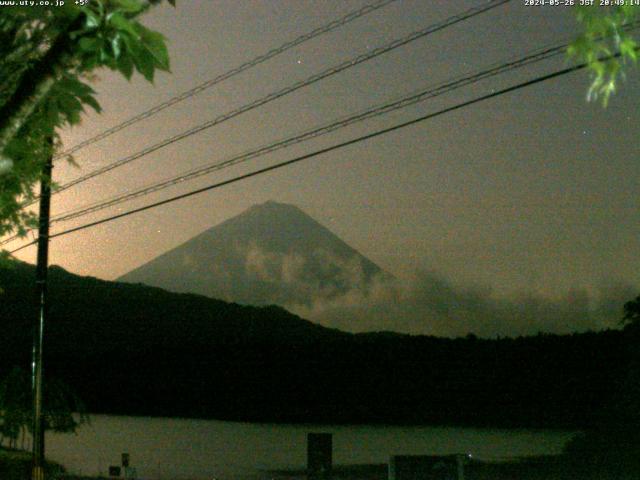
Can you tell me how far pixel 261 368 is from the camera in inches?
5236

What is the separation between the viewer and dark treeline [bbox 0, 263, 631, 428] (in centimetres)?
7738

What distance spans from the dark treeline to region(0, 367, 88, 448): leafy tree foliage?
90.7ft

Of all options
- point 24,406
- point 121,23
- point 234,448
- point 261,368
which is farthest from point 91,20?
point 261,368

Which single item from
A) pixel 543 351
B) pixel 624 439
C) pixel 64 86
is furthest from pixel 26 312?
pixel 64 86

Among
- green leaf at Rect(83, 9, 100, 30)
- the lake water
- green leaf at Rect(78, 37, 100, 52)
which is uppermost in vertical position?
green leaf at Rect(83, 9, 100, 30)

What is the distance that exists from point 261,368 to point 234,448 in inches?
2553

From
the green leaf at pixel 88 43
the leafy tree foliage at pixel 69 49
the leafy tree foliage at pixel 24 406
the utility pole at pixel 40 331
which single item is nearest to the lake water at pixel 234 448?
the leafy tree foliage at pixel 24 406

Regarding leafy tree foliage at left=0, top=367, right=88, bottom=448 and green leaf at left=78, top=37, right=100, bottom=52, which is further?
leafy tree foliage at left=0, top=367, right=88, bottom=448

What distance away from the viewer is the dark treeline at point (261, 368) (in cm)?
7738

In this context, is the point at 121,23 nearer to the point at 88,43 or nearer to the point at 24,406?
the point at 88,43

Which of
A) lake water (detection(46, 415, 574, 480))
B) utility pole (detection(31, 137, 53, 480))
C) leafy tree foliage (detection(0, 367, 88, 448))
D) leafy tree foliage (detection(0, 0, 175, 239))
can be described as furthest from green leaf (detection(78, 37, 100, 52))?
lake water (detection(46, 415, 574, 480))

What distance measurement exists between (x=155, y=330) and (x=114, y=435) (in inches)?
3743

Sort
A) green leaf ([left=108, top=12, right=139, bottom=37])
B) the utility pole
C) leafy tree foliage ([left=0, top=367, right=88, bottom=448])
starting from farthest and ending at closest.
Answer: leafy tree foliage ([left=0, top=367, right=88, bottom=448]) → the utility pole → green leaf ([left=108, top=12, right=139, bottom=37])

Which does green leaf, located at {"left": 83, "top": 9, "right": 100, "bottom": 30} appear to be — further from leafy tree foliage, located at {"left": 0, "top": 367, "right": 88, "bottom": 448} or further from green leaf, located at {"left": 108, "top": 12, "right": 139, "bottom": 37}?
leafy tree foliage, located at {"left": 0, "top": 367, "right": 88, "bottom": 448}
